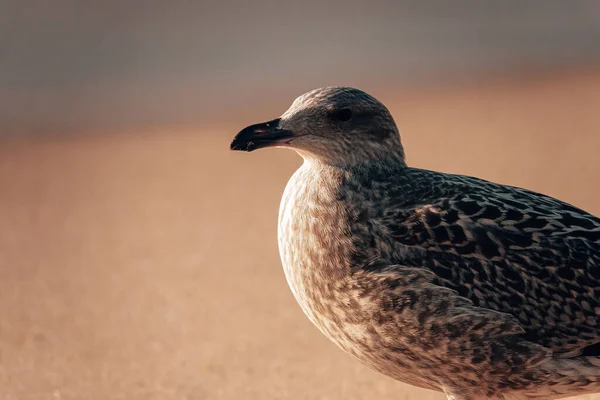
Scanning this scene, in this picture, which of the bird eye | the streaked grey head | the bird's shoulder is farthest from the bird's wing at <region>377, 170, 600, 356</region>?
the bird eye

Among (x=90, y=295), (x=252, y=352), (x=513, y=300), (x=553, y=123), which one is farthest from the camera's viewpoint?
(x=553, y=123)

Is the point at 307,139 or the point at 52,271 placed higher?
the point at 307,139

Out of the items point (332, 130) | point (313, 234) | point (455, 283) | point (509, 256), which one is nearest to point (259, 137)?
point (332, 130)

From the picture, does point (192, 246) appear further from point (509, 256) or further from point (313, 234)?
point (509, 256)

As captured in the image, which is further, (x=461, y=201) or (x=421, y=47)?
(x=421, y=47)

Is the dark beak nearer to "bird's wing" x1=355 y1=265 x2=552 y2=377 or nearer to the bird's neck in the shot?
the bird's neck

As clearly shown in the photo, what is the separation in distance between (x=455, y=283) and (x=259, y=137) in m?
1.38

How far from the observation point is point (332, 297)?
5648 millimetres

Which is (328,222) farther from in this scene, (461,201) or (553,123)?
(553,123)

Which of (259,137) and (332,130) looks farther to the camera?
(332,130)

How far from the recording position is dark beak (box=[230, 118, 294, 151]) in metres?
5.99

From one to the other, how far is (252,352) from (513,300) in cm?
303

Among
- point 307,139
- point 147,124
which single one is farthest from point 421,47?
point 307,139

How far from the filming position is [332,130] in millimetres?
6117
